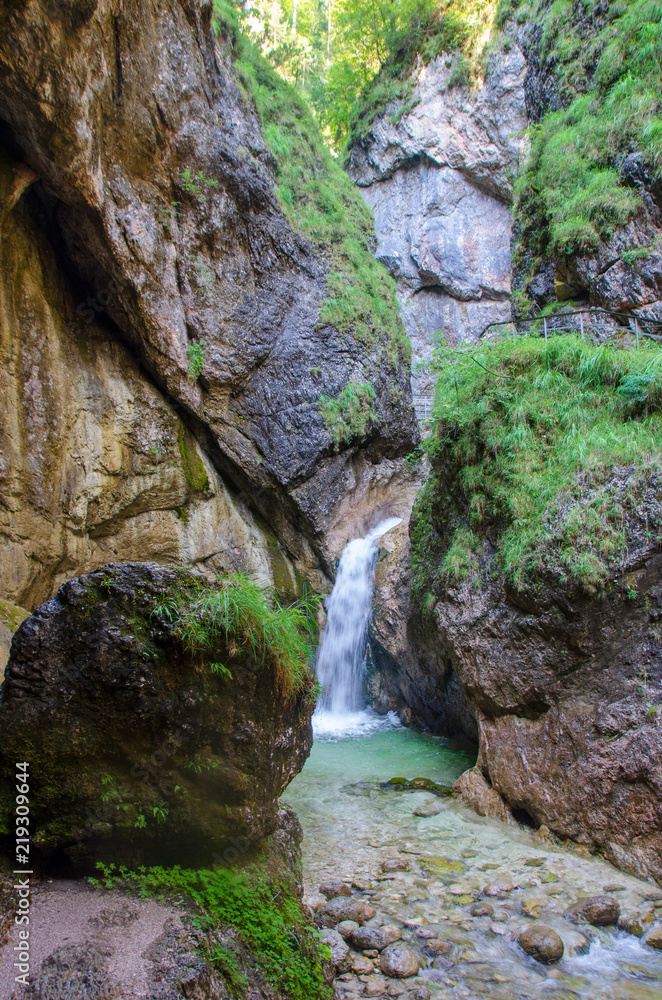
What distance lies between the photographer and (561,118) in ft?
37.8

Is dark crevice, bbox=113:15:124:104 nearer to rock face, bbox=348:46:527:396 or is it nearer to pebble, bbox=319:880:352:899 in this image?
pebble, bbox=319:880:352:899

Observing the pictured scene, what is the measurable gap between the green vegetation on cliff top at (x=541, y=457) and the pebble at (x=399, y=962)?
3.51m

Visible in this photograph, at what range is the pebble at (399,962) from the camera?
11.9 feet

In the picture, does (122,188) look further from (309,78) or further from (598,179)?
(309,78)

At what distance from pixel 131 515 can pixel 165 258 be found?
14.5 ft

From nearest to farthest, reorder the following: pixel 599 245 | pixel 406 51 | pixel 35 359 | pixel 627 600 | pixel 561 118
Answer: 1. pixel 627 600
2. pixel 35 359
3. pixel 599 245
4. pixel 561 118
5. pixel 406 51

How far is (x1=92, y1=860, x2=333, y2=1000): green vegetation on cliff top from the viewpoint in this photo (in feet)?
9.03

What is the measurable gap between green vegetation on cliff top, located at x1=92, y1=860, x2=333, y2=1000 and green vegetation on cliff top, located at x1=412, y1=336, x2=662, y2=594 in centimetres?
400

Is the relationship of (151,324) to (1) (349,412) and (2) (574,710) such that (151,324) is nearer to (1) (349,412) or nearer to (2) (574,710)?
(1) (349,412)

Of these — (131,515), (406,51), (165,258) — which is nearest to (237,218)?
(165,258)

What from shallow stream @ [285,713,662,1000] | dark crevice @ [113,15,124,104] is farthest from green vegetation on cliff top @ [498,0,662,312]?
shallow stream @ [285,713,662,1000]

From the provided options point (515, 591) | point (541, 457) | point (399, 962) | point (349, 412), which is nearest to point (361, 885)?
point (399, 962)

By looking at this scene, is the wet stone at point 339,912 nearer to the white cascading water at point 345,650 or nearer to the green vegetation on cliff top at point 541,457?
the green vegetation on cliff top at point 541,457

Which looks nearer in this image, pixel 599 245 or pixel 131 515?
pixel 131 515
